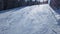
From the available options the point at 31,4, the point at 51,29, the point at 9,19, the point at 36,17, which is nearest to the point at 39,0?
the point at 31,4

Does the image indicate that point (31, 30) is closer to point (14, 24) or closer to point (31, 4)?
point (14, 24)

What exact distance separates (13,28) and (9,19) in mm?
647

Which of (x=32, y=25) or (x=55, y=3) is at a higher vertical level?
(x=55, y=3)

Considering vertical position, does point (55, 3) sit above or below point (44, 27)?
above

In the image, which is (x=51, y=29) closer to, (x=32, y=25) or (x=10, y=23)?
(x=32, y=25)

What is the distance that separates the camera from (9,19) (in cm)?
347

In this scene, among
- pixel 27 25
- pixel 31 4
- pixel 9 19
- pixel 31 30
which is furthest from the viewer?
pixel 31 4

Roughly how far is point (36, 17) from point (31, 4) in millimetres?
1655

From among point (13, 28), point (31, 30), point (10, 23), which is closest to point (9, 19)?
point (10, 23)

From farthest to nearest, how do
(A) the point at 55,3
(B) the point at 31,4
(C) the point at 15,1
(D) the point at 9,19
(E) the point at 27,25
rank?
(B) the point at 31,4 < (C) the point at 15,1 < (A) the point at 55,3 < (D) the point at 9,19 < (E) the point at 27,25

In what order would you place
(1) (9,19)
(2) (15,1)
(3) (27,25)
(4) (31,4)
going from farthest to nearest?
(4) (31,4), (2) (15,1), (1) (9,19), (3) (27,25)

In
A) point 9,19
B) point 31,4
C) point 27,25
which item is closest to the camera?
point 27,25

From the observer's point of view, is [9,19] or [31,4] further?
[31,4]

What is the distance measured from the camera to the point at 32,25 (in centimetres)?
309
